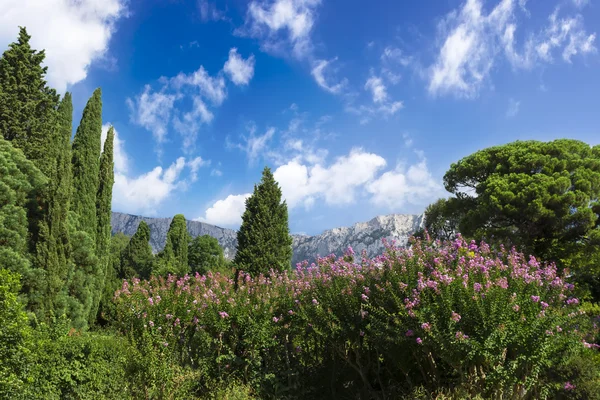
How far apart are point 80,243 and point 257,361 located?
27.5 ft

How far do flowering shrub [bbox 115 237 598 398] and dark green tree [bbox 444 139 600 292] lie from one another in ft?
25.1

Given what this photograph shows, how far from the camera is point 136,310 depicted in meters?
7.33

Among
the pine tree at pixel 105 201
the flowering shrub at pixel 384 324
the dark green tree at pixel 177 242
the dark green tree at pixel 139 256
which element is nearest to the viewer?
the flowering shrub at pixel 384 324

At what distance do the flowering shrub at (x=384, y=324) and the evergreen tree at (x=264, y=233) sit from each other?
6409mm

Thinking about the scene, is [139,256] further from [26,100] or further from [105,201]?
[105,201]

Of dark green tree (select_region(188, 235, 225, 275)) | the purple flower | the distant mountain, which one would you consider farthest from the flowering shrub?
the distant mountain

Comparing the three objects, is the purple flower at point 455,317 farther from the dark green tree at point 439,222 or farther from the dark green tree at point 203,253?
the dark green tree at point 203,253

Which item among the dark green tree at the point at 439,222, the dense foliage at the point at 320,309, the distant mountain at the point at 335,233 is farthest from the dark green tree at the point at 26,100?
the distant mountain at the point at 335,233

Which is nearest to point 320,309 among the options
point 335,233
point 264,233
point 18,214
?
point 264,233

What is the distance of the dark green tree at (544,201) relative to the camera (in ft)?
42.4

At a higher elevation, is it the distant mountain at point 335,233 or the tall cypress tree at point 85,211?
the distant mountain at point 335,233

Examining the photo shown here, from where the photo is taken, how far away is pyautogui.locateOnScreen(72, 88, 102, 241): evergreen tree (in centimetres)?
1345

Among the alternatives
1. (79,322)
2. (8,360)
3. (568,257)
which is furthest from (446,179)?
(8,360)

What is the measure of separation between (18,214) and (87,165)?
310cm
